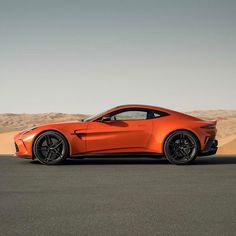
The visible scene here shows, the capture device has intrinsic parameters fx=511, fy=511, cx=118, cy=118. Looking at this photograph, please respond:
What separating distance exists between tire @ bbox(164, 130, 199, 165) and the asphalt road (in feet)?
1.39

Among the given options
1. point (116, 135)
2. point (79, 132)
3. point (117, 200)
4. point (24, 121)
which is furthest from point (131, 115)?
point (24, 121)

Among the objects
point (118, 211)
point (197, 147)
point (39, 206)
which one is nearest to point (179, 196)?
point (118, 211)

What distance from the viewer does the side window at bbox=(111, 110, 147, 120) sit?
1164 cm

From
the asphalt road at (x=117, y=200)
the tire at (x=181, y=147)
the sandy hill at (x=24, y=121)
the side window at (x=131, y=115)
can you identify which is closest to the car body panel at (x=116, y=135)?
the tire at (x=181, y=147)

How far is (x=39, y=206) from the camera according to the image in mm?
6445

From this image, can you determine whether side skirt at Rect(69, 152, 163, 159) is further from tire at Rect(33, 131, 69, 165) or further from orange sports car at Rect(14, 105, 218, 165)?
tire at Rect(33, 131, 69, 165)

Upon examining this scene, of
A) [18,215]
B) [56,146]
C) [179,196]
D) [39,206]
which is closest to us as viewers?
[18,215]

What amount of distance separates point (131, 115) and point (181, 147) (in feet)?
4.47

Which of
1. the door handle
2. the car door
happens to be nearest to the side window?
the car door

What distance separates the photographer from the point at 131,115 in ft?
38.4

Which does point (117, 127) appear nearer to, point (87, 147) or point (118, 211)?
point (87, 147)

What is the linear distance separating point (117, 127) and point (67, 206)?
507 centimetres

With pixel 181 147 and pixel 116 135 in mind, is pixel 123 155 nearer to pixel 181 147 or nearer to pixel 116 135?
pixel 116 135

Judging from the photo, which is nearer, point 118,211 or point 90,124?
point 118,211
